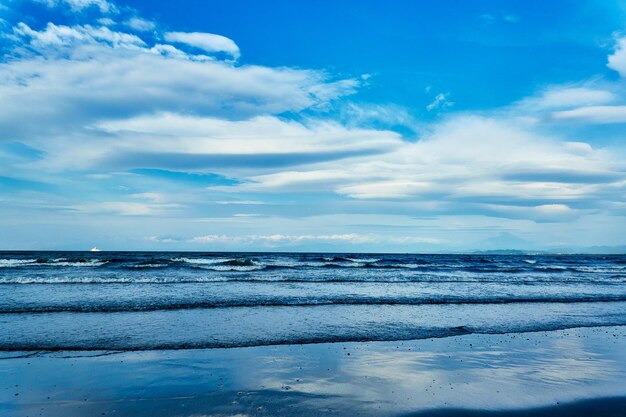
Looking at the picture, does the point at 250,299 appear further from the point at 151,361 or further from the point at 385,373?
the point at 385,373

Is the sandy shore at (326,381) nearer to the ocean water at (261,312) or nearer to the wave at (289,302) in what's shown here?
the ocean water at (261,312)

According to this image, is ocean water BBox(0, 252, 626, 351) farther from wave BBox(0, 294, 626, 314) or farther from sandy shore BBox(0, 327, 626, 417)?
sandy shore BBox(0, 327, 626, 417)

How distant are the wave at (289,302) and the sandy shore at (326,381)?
6815 mm

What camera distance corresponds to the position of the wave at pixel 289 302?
1753cm

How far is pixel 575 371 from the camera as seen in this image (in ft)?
32.8

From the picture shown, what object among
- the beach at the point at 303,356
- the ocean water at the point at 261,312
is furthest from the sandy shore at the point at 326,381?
the ocean water at the point at 261,312

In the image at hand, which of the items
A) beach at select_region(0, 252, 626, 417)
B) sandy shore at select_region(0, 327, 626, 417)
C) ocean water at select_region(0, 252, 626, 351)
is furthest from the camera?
ocean water at select_region(0, 252, 626, 351)

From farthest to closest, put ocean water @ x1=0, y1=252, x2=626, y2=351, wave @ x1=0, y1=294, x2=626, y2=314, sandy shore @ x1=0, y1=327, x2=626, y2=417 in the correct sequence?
wave @ x1=0, y1=294, x2=626, y2=314 < ocean water @ x1=0, y1=252, x2=626, y2=351 < sandy shore @ x1=0, y1=327, x2=626, y2=417

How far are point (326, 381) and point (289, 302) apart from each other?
1163 centimetres

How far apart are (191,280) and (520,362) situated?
950 inches

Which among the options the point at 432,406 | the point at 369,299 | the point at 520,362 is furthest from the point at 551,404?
the point at 369,299

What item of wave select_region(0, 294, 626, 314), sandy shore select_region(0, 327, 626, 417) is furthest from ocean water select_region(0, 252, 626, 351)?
sandy shore select_region(0, 327, 626, 417)

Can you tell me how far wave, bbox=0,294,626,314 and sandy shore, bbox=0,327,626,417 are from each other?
6815mm

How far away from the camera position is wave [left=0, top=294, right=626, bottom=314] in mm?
17531
